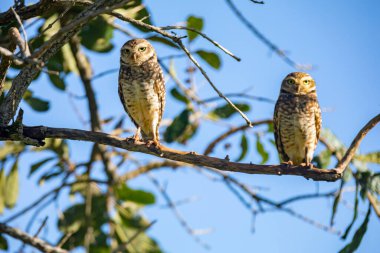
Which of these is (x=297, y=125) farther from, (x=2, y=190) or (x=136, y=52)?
(x=2, y=190)

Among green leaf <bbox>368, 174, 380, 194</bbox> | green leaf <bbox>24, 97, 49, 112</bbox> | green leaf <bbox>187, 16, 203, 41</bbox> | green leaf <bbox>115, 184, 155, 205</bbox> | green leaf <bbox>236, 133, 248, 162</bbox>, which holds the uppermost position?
green leaf <bbox>187, 16, 203, 41</bbox>

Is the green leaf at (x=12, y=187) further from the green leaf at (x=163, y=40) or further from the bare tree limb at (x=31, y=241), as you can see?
the green leaf at (x=163, y=40)

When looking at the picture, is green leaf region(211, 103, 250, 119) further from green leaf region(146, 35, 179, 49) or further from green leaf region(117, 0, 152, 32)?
green leaf region(117, 0, 152, 32)

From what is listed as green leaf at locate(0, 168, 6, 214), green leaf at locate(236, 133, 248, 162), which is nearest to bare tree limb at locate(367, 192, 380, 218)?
green leaf at locate(236, 133, 248, 162)

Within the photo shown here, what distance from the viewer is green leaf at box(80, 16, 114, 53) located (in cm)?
506

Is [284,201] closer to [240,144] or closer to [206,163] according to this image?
[240,144]

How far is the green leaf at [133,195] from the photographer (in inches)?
234

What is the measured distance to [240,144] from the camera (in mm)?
5770

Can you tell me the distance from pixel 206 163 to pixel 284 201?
1.52 metres

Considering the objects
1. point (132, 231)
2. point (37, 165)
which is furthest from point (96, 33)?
point (132, 231)

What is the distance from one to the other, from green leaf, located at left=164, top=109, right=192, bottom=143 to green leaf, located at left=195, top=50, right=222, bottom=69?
54cm

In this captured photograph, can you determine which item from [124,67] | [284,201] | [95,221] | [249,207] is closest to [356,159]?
[284,201]

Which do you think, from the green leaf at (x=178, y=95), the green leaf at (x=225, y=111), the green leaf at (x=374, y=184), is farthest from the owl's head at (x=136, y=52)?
the green leaf at (x=374, y=184)

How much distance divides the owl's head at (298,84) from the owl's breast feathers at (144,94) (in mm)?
1341
